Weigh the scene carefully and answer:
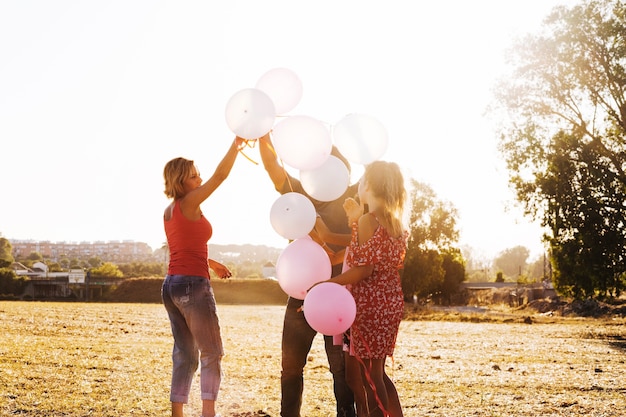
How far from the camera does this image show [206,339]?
14.0 feet

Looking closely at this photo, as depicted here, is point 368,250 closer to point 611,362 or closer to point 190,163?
point 190,163

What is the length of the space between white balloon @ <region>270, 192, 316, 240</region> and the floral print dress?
33 centimetres

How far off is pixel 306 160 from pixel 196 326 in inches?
54.6

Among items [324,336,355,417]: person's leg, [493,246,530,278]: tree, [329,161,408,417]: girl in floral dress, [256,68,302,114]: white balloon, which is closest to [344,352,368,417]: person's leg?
[329,161,408,417]: girl in floral dress

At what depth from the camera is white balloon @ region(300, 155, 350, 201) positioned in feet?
14.5

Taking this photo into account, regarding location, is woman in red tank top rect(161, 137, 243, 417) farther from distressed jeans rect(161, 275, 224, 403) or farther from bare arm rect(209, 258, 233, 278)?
bare arm rect(209, 258, 233, 278)

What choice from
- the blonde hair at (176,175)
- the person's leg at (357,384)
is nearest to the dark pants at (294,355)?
the person's leg at (357,384)

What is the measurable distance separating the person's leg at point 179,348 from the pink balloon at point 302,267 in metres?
0.69

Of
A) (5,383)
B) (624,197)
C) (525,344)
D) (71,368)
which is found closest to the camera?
(5,383)

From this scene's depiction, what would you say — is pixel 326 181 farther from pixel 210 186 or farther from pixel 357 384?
pixel 357 384

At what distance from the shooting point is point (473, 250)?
454 feet

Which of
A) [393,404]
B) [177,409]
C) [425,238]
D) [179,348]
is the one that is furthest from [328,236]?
[425,238]

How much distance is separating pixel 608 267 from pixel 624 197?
2.49 meters

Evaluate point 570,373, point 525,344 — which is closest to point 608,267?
point 525,344
